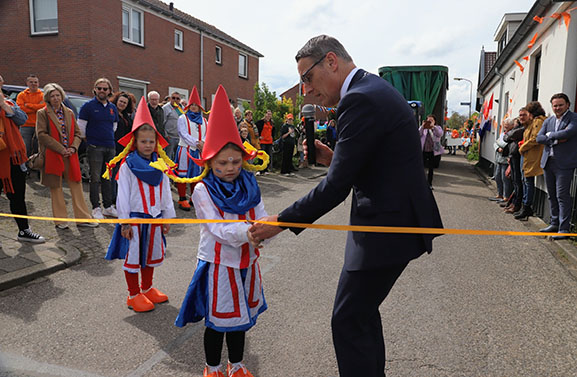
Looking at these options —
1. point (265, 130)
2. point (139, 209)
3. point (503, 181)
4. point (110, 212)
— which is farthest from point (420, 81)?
point (139, 209)

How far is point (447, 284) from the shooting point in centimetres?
470

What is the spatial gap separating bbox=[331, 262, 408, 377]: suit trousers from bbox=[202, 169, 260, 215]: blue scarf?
2.64 ft

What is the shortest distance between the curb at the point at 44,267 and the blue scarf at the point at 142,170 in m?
1.87

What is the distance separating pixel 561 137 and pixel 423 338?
4.65m

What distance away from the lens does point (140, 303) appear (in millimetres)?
3938

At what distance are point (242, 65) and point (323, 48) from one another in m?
28.2

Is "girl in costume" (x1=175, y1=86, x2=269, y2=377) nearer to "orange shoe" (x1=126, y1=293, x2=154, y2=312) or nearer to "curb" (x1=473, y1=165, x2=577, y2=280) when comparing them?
"orange shoe" (x1=126, y1=293, x2=154, y2=312)

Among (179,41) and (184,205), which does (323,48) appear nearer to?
(184,205)

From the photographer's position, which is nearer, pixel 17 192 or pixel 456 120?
pixel 17 192

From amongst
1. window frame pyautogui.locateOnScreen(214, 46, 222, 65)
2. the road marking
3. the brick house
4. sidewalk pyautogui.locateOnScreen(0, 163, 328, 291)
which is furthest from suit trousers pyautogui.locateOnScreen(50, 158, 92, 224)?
window frame pyautogui.locateOnScreen(214, 46, 222, 65)

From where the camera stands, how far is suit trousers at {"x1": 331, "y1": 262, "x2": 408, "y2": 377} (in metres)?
2.20

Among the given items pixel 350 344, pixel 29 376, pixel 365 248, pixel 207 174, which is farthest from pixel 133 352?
pixel 365 248

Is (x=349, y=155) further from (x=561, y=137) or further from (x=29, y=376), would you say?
(x=561, y=137)

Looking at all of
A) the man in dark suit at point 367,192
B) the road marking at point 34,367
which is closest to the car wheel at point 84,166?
the road marking at point 34,367
